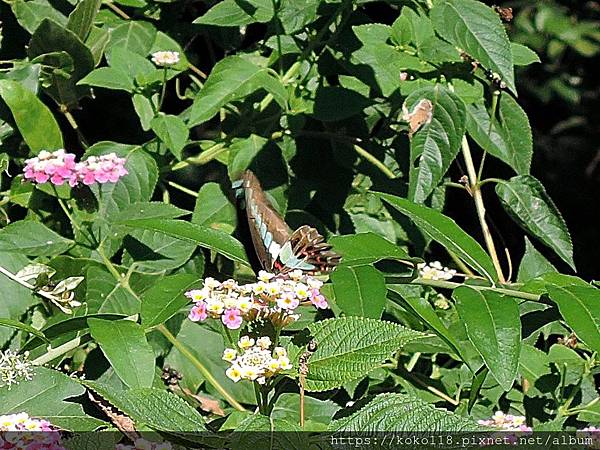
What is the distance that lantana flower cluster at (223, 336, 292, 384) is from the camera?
2.10 ft

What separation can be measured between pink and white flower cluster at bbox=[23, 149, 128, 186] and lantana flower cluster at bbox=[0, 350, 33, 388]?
0.93 feet

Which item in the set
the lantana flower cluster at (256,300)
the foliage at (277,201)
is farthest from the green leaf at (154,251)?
the lantana flower cluster at (256,300)

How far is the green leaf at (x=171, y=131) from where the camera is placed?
110 centimetres

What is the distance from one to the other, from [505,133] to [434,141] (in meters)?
0.17

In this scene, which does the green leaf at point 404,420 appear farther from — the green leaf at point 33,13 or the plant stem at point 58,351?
the green leaf at point 33,13

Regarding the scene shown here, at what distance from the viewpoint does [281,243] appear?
794 mm

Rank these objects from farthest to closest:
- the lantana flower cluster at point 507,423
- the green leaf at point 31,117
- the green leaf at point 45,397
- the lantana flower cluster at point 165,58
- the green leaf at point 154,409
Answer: the lantana flower cluster at point 165,58 → the green leaf at point 31,117 → the lantana flower cluster at point 507,423 → the green leaf at point 45,397 → the green leaf at point 154,409

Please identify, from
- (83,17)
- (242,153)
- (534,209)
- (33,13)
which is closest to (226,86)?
(242,153)

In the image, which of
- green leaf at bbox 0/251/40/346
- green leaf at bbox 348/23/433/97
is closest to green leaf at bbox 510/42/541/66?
green leaf at bbox 348/23/433/97

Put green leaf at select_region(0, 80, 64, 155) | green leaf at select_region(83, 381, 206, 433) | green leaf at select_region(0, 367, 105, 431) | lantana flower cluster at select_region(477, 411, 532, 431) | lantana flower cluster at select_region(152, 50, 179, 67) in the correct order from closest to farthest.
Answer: green leaf at select_region(83, 381, 206, 433) → green leaf at select_region(0, 367, 105, 431) → lantana flower cluster at select_region(477, 411, 532, 431) → green leaf at select_region(0, 80, 64, 155) → lantana flower cluster at select_region(152, 50, 179, 67)

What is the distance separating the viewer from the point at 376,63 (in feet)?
3.77

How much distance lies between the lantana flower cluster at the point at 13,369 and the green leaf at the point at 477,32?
55 cm

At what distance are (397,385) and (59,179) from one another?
17.9 inches

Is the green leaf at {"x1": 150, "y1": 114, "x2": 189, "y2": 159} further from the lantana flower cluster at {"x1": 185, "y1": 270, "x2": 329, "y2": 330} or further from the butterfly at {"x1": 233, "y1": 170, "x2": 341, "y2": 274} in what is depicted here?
the lantana flower cluster at {"x1": 185, "y1": 270, "x2": 329, "y2": 330}
